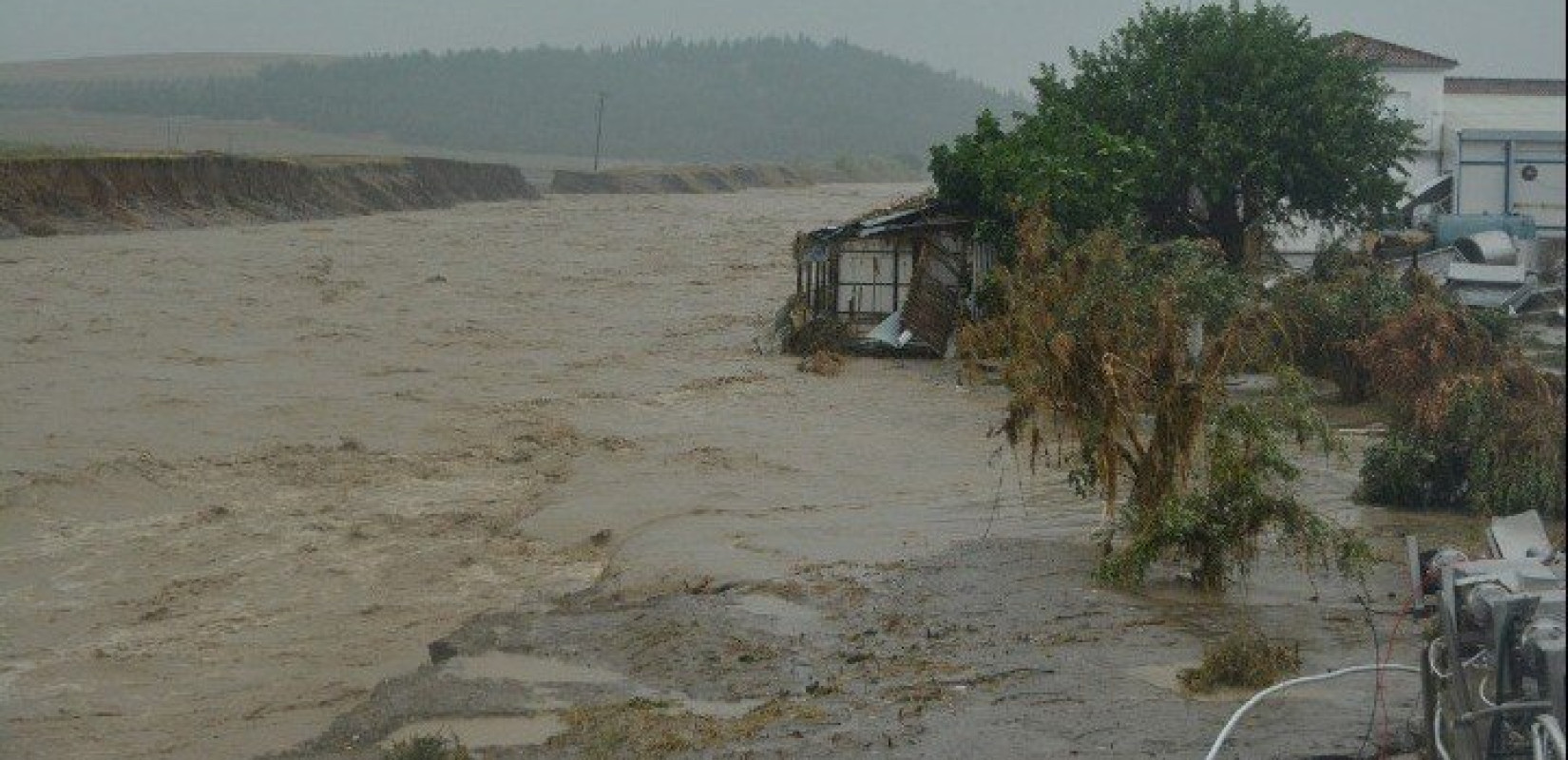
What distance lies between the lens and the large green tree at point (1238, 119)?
28938mm

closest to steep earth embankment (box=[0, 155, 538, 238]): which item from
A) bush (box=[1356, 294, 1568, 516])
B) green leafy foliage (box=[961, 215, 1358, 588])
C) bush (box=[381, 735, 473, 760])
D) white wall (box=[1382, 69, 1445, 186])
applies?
white wall (box=[1382, 69, 1445, 186])

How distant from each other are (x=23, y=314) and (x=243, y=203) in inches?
742

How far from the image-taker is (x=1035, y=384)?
488 inches

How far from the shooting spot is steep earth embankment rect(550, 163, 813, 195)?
7631 cm

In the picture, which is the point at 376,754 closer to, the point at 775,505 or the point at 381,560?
the point at 381,560

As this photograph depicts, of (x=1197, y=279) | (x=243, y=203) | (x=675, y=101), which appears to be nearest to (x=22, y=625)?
(x=1197, y=279)

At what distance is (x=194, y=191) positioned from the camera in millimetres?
43188

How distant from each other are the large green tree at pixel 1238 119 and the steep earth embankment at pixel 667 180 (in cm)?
4640

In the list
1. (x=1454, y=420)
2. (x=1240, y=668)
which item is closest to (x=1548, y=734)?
(x=1240, y=668)

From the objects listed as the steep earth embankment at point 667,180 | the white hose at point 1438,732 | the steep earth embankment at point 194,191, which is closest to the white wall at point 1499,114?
the white hose at point 1438,732

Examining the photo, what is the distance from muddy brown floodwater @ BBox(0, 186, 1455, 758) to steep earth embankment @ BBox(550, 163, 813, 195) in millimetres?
47142

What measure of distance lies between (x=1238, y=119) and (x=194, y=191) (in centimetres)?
2491

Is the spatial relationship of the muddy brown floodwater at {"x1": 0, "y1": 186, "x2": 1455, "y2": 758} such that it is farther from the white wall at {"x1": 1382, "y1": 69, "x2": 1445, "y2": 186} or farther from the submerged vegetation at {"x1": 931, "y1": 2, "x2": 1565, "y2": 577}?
the white wall at {"x1": 1382, "y1": 69, "x2": 1445, "y2": 186}

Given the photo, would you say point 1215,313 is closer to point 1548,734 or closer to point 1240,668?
point 1240,668
